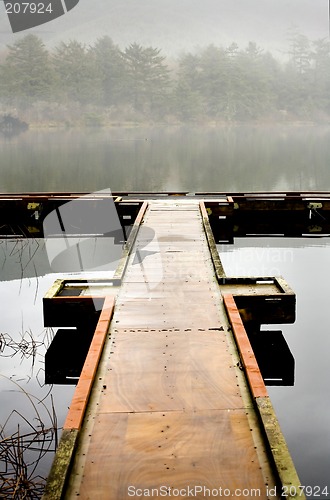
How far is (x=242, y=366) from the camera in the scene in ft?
15.5

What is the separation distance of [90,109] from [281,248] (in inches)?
3323

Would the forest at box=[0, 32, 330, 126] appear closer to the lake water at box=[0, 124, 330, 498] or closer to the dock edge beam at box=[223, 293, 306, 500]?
the lake water at box=[0, 124, 330, 498]

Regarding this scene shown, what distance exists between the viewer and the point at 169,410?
161 inches

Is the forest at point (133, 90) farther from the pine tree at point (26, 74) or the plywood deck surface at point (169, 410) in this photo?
the plywood deck surface at point (169, 410)

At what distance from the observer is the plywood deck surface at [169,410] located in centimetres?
337

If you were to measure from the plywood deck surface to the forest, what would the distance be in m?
85.7

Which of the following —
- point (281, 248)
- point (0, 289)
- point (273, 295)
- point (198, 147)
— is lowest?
point (198, 147)

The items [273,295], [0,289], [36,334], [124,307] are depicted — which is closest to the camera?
[124,307]

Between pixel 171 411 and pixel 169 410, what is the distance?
0.02 metres

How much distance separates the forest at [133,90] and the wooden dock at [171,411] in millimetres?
85573

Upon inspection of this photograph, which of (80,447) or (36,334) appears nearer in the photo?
(80,447)

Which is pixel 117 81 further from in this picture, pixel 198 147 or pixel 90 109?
pixel 198 147

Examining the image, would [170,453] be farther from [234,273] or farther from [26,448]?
[234,273]

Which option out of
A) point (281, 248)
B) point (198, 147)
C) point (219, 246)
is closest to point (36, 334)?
point (219, 246)
